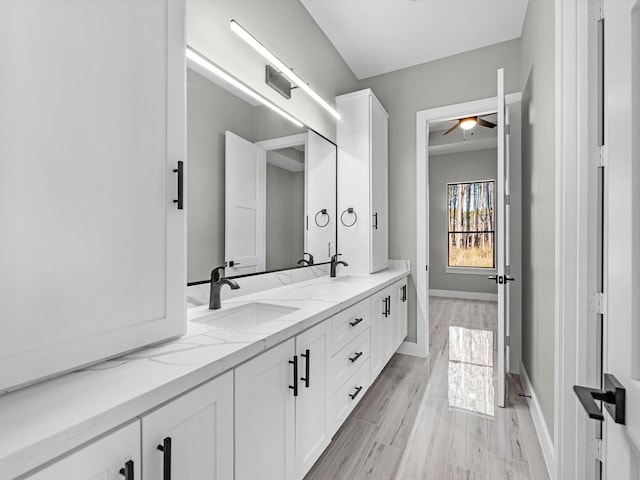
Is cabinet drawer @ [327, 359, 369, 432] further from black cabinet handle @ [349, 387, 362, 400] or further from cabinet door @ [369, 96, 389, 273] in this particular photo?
cabinet door @ [369, 96, 389, 273]

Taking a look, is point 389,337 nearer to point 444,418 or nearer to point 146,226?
point 444,418

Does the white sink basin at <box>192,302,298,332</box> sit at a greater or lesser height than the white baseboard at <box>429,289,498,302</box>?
greater

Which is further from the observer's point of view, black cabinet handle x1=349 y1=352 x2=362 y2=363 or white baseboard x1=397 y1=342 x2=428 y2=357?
white baseboard x1=397 y1=342 x2=428 y2=357

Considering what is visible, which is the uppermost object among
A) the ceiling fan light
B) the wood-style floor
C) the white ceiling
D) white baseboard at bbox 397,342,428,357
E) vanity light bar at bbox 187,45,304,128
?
the white ceiling

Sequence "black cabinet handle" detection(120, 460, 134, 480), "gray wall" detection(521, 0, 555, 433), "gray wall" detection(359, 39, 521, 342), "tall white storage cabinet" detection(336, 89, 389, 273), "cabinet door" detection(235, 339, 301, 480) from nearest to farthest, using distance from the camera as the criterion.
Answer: "black cabinet handle" detection(120, 460, 134, 480)
"cabinet door" detection(235, 339, 301, 480)
"gray wall" detection(521, 0, 555, 433)
"tall white storage cabinet" detection(336, 89, 389, 273)
"gray wall" detection(359, 39, 521, 342)

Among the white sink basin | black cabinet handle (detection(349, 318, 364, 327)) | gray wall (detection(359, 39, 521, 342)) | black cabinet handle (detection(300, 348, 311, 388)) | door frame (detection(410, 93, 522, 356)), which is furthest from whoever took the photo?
door frame (detection(410, 93, 522, 356))

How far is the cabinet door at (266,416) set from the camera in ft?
3.13

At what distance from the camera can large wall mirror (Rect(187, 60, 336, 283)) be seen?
1.54 meters

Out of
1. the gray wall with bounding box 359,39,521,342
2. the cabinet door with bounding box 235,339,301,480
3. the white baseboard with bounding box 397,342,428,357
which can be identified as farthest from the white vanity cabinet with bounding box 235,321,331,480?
the gray wall with bounding box 359,39,521,342

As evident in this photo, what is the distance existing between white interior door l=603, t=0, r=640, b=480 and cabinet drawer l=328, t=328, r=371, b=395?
3.48 ft

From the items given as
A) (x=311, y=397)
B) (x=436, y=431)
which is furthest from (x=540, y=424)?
(x=311, y=397)

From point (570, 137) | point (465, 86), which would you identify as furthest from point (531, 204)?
point (465, 86)

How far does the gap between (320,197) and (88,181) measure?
2010 mm

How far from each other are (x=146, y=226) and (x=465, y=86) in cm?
315
